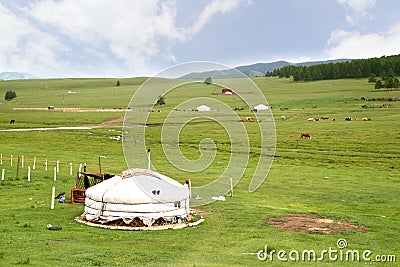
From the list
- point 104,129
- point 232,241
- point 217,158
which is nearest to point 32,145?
point 104,129

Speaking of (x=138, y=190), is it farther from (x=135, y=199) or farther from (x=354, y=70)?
(x=354, y=70)

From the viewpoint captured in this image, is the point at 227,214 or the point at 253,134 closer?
the point at 227,214

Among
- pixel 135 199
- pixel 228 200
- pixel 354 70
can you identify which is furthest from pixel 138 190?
pixel 354 70

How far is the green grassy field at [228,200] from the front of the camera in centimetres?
1524

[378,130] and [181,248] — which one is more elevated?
[378,130]

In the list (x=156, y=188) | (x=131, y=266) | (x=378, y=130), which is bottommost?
(x=131, y=266)

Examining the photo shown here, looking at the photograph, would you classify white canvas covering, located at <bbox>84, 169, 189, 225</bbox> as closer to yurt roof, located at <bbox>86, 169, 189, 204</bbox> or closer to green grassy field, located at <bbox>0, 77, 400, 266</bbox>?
yurt roof, located at <bbox>86, 169, 189, 204</bbox>

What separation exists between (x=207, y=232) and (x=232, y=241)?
145 centimetres

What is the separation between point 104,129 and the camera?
63156 mm

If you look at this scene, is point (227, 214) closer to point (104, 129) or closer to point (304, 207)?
point (304, 207)

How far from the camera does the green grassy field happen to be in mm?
15242

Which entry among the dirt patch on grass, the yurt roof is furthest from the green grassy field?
the yurt roof

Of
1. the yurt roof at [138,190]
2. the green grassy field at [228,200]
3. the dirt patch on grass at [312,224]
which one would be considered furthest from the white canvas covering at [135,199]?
the dirt patch on grass at [312,224]

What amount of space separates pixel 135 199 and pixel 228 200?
22.0 feet
